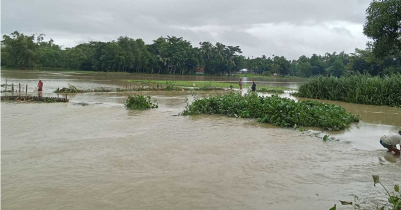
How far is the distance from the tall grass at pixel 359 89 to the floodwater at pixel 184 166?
11.6 metres

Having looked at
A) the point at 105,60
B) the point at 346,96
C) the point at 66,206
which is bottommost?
the point at 66,206

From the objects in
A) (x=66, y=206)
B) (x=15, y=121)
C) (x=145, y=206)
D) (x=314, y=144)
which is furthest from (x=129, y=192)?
(x=15, y=121)

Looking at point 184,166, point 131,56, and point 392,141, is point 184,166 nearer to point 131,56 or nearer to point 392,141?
point 392,141

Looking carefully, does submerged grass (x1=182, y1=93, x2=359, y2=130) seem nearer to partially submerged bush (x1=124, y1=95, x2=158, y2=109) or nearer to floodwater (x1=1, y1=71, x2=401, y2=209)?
floodwater (x1=1, y1=71, x2=401, y2=209)

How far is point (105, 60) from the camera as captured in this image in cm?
8412

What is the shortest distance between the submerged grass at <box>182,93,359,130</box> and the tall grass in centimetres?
1013

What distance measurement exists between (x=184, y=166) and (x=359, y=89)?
21.2 metres

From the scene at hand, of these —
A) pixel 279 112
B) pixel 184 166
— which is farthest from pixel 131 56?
pixel 184 166

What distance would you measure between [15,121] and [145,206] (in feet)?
35.3

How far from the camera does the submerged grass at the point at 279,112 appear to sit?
1330 cm

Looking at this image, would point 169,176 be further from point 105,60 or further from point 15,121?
point 105,60

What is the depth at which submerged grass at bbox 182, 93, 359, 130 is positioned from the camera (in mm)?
13305

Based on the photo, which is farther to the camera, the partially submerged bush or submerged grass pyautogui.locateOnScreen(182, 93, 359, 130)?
the partially submerged bush

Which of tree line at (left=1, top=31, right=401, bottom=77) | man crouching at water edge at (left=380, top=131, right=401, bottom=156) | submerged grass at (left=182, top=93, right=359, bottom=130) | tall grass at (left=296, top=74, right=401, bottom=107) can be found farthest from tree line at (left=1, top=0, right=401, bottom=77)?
man crouching at water edge at (left=380, top=131, right=401, bottom=156)
